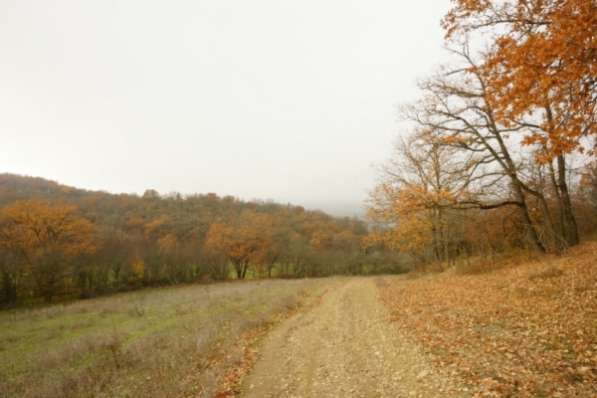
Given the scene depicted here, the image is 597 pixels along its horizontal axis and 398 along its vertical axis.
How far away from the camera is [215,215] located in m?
84.6

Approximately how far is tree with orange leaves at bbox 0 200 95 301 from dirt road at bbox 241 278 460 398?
37413 mm

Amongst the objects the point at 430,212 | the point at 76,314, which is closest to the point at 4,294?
the point at 76,314

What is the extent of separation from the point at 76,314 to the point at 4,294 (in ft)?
50.7

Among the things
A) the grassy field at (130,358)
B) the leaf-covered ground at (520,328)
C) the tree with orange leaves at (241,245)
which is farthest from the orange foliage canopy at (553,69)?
the tree with orange leaves at (241,245)

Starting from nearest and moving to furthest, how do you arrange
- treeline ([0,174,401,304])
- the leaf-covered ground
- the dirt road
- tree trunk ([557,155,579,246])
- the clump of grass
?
1. the leaf-covered ground
2. the dirt road
3. the clump of grass
4. tree trunk ([557,155,579,246])
5. treeline ([0,174,401,304])

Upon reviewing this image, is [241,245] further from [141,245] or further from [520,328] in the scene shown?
[520,328]

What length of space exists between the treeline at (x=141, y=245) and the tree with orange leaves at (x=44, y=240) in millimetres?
105

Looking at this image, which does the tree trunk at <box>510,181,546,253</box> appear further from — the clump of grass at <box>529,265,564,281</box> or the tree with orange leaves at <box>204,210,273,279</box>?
the tree with orange leaves at <box>204,210,273,279</box>

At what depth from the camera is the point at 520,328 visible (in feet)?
24.0

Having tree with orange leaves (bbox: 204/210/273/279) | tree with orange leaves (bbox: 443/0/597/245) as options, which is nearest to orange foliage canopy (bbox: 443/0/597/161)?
tree with orange leaves (bbox: 443/0/597/245)

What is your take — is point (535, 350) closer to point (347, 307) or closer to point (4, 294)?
point (347, 307)

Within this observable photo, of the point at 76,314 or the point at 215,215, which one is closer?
the point at 76,314

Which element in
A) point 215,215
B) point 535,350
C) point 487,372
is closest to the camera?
point 487,372

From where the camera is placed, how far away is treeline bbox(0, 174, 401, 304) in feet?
119
